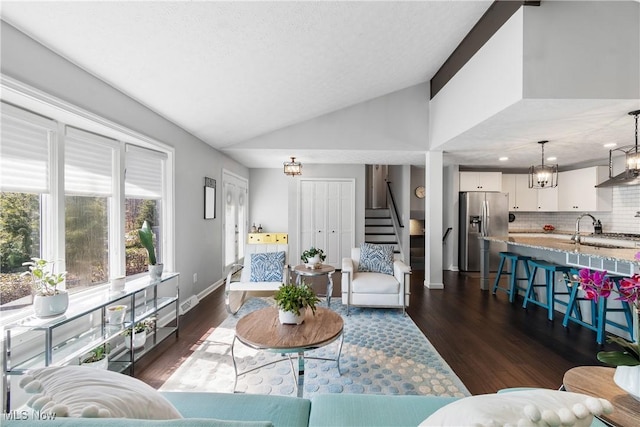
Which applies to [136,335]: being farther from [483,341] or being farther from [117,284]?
[483,341]

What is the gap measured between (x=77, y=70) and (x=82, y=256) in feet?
4.96

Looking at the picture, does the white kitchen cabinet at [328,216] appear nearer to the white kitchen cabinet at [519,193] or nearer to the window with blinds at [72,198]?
the window with blinds at [72,198]

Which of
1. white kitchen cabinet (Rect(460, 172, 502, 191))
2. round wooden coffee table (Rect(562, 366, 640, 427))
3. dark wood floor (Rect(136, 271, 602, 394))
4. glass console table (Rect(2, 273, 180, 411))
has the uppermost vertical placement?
white kitchen cabinet (Rect(460, 172, 502, 191))

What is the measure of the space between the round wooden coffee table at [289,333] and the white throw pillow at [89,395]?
957mm

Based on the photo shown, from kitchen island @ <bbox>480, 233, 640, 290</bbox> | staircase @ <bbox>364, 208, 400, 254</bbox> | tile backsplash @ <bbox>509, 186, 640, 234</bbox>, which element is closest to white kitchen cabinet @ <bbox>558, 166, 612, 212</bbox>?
tile backsplash @ <bbox>509, 186, 640, 234</bbox>

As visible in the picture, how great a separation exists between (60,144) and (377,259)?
358 centimetres

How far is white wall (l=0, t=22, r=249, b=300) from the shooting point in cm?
171

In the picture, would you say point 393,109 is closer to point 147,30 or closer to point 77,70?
point 147,30

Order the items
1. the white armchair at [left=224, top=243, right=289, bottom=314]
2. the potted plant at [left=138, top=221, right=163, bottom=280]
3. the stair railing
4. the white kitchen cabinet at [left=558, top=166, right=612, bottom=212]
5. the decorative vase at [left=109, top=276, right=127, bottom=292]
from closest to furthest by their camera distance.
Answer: the decorative vase at [left=109, top=276, right=127, bottom=292] < the potted plant at [left=138, top=221, right=163, bottom=280] < the white armchair at [left=224, top=243, right=289, bottom=314] < the white kitchen cabinet at [left=558, top=166, right=612, bottom=212] < the stair railing

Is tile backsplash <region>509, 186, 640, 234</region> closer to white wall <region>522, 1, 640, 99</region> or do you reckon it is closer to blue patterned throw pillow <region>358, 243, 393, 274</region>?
white wall <region>522, 1, 640, 99</region>

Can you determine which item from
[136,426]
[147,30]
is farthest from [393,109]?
[136,426]

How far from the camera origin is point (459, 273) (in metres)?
6.09

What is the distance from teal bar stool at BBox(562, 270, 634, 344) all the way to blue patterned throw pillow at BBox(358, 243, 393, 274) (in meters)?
2.06

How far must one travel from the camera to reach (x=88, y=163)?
2.45 metres
